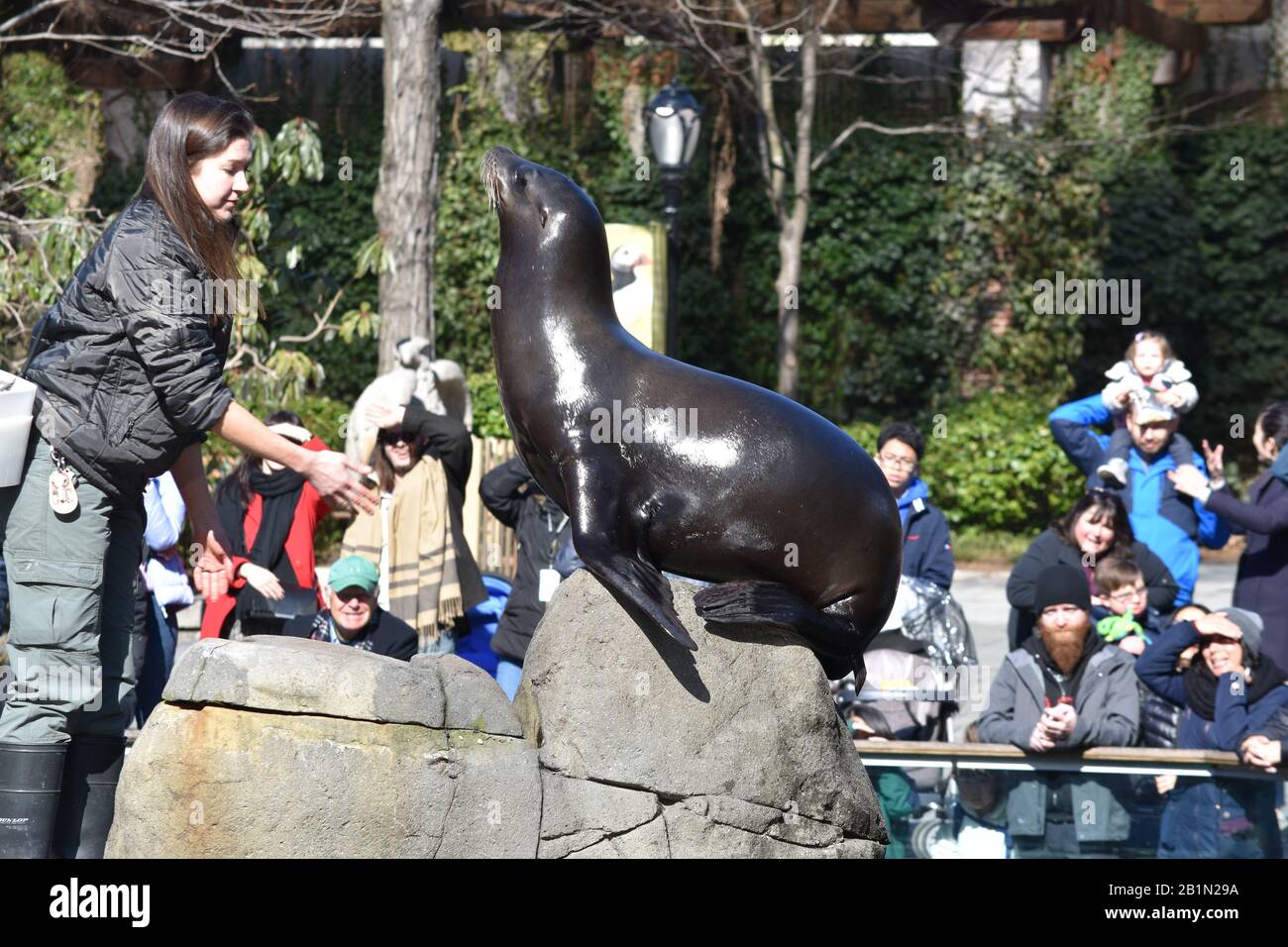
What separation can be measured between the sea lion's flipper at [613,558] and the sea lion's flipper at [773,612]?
96 mm

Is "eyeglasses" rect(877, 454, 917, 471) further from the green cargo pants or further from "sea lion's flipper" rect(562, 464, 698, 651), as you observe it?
the green cargo pants

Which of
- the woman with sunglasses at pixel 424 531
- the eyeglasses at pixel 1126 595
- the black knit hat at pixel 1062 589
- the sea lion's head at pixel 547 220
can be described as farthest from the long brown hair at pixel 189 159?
the eyeglasses at pixel 1126 595

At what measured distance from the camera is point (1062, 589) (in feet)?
21.4

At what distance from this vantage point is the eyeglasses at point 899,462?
748cm

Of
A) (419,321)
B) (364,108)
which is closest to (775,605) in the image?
(419,321)

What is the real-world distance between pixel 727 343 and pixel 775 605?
15270mm

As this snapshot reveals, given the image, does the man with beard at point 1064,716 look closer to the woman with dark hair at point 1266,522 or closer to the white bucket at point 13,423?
the woman with dark hair at point 1266,522

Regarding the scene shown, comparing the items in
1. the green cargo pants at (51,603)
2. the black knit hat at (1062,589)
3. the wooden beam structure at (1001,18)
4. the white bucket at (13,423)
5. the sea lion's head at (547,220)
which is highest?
the wooden beam structure at (1001,18)

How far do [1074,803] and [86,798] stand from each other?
10.8 feet

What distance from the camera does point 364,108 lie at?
18.8 metres

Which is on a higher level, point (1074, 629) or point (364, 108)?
point (364, 108)

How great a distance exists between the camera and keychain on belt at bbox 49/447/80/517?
13.6 ft

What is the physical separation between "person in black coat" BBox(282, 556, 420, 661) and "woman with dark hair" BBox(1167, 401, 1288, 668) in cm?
359

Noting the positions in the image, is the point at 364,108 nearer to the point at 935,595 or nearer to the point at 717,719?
the point at 935,595
